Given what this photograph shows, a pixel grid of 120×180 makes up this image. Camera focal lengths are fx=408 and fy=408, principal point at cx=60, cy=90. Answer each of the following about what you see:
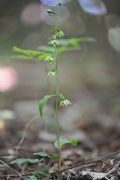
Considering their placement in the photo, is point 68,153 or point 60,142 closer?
point 60,142

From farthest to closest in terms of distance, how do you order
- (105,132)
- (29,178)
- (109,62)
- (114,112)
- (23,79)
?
(109,62)
(23,79)
(114,112)
(105,132)
(29,178)

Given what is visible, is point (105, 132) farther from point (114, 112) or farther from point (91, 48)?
point (91, 48)

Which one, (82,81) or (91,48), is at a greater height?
(91,48)

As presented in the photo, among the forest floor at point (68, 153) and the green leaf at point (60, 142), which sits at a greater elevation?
the green leaf at point (60, 142)

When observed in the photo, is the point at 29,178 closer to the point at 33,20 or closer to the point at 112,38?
the point at 112,38

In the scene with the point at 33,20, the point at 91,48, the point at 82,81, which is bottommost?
the point at 82,81

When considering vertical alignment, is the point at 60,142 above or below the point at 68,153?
above

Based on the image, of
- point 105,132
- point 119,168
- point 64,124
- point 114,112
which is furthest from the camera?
point 114,112

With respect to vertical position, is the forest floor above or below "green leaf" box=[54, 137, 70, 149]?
below

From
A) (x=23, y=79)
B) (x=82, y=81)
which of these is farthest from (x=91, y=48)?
(x=23, y=79)

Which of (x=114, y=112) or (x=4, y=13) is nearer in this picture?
(x=114, y=112)
